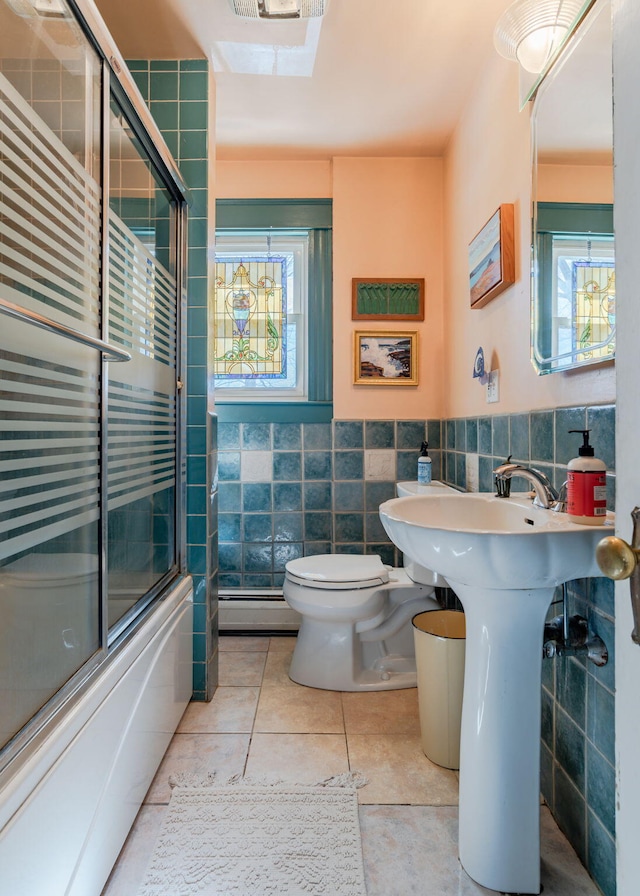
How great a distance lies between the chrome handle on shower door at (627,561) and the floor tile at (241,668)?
184cm

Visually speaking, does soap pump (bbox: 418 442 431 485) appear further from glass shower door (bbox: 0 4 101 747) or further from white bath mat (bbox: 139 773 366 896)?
glass shower door (bbox: 0 4 101 747)

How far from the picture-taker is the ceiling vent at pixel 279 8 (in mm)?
1604

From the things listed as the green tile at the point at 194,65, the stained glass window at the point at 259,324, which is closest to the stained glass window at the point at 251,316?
the stained glass window at the point at 259,324

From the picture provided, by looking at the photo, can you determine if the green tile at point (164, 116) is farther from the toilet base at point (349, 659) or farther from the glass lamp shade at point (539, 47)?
the toilet base at point (349, 659)

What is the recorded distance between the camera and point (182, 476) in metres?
1.88

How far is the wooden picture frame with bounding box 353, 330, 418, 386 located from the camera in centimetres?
260

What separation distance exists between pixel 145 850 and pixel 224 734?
1.61 feet

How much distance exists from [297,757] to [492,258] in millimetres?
1708

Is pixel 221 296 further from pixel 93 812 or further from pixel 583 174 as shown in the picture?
pixel 93 812

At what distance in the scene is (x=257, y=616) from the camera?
2570mm

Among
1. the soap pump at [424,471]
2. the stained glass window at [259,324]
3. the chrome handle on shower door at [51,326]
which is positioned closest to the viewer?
the chrome handle on shower door at [51,326]

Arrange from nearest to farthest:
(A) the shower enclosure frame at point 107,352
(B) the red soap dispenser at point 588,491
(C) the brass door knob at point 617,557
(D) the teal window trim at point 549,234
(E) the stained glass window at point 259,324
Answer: (C) the brass door knob at point 617,557 → (A) the shower enclosure frame at point 107,352 → (B) the red soap dispenser at point 588,491 → (D) the teal window trim at point 549,234 → (E) the stained glass window at point 259,324

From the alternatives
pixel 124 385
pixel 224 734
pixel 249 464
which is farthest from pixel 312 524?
pixel 124 385

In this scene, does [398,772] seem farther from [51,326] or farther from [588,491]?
[51,326]
